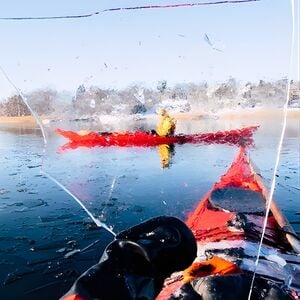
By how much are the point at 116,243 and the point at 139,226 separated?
18 cm

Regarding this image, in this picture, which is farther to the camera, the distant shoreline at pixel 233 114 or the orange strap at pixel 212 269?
the distant shoreline at pixel 233 114

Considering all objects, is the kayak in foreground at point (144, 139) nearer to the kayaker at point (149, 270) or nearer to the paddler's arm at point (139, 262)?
the kayaker at point (149, 270)

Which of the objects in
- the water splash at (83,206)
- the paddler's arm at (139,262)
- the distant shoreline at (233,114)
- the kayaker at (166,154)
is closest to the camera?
the paddler's arm at (139,262)

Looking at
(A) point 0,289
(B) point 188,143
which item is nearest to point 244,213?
(A) point 0,289

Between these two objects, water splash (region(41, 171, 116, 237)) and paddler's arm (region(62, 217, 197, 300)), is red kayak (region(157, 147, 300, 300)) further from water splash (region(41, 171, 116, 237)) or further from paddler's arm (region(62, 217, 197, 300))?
water splash (region(41, 171, 116, 237))

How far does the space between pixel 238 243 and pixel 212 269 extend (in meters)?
1.55

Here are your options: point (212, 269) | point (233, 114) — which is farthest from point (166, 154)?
point (233, 114)

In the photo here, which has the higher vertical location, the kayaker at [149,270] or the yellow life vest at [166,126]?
the kayaker at [149,270]

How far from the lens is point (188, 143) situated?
68.1 feet

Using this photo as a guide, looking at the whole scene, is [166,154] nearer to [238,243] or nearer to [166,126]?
[166,126]

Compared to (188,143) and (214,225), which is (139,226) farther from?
(188,143)

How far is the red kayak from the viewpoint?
3279mm

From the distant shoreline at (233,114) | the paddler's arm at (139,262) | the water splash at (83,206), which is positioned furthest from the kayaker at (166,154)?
the distant shoreline at (233,114)

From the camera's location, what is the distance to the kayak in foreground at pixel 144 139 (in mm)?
19266
